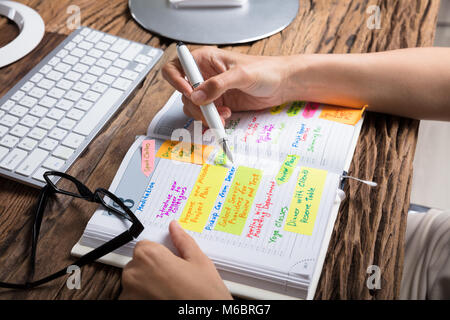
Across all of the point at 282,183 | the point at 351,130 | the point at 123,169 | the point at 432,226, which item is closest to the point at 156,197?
the point at 123,169

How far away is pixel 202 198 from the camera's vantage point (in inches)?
25.3

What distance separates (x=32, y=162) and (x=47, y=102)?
145 millimetres

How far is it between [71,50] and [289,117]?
477mm

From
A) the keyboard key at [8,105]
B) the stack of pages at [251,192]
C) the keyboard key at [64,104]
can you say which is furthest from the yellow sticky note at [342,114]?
the keyboard key at [8,105]

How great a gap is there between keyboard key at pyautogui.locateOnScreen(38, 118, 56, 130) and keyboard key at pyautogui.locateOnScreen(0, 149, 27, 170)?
60 millimetres

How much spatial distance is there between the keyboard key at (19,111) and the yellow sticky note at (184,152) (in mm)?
266

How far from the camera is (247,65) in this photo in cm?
74

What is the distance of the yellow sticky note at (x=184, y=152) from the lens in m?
0.70

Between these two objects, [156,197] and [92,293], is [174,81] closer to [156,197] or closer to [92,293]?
[156,197]

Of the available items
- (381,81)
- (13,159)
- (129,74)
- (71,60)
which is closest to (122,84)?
(129,74)

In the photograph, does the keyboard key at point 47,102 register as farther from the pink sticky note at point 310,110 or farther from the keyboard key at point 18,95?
the pink sticky note at point 310,110

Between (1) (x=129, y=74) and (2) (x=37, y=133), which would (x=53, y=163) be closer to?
(2) (x=37, y=133)

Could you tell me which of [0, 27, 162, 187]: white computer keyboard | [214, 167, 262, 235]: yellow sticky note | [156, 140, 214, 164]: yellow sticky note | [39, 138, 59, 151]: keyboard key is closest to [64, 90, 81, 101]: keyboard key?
[0, 27, 162, 187]: white computer keyboard

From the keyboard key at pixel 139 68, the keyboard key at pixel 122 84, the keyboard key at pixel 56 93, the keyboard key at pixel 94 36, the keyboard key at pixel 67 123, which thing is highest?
the keyboard key at pixel 94 36
